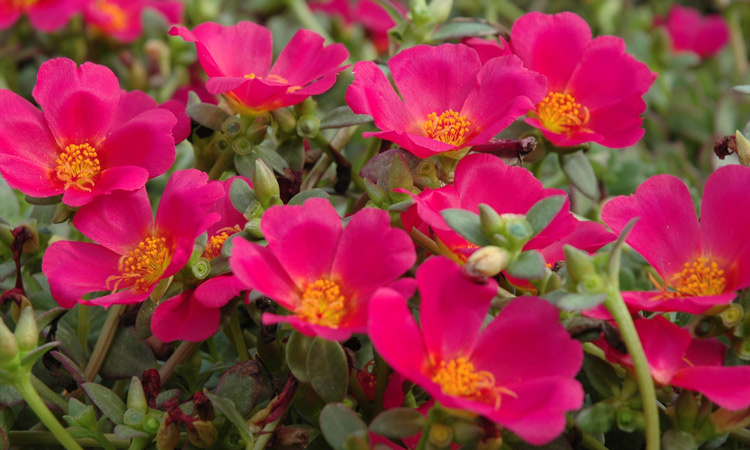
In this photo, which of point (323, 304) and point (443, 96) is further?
point (443, 96)

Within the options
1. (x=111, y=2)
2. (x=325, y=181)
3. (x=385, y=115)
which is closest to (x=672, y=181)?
(x=385, y=115)

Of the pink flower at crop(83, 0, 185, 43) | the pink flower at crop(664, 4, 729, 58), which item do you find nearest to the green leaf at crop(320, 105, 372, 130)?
the pink flower at crop(83, 0, 185, 43)

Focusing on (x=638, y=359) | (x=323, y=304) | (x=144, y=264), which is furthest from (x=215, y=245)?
(x=638, y=359)

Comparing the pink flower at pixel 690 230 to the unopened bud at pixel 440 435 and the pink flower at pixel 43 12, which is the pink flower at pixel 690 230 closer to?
the unopened bud at pixel 440 435

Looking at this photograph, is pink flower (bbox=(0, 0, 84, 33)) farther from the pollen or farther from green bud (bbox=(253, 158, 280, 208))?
the pollen

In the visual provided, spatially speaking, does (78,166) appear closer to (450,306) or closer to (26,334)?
(26,334)
